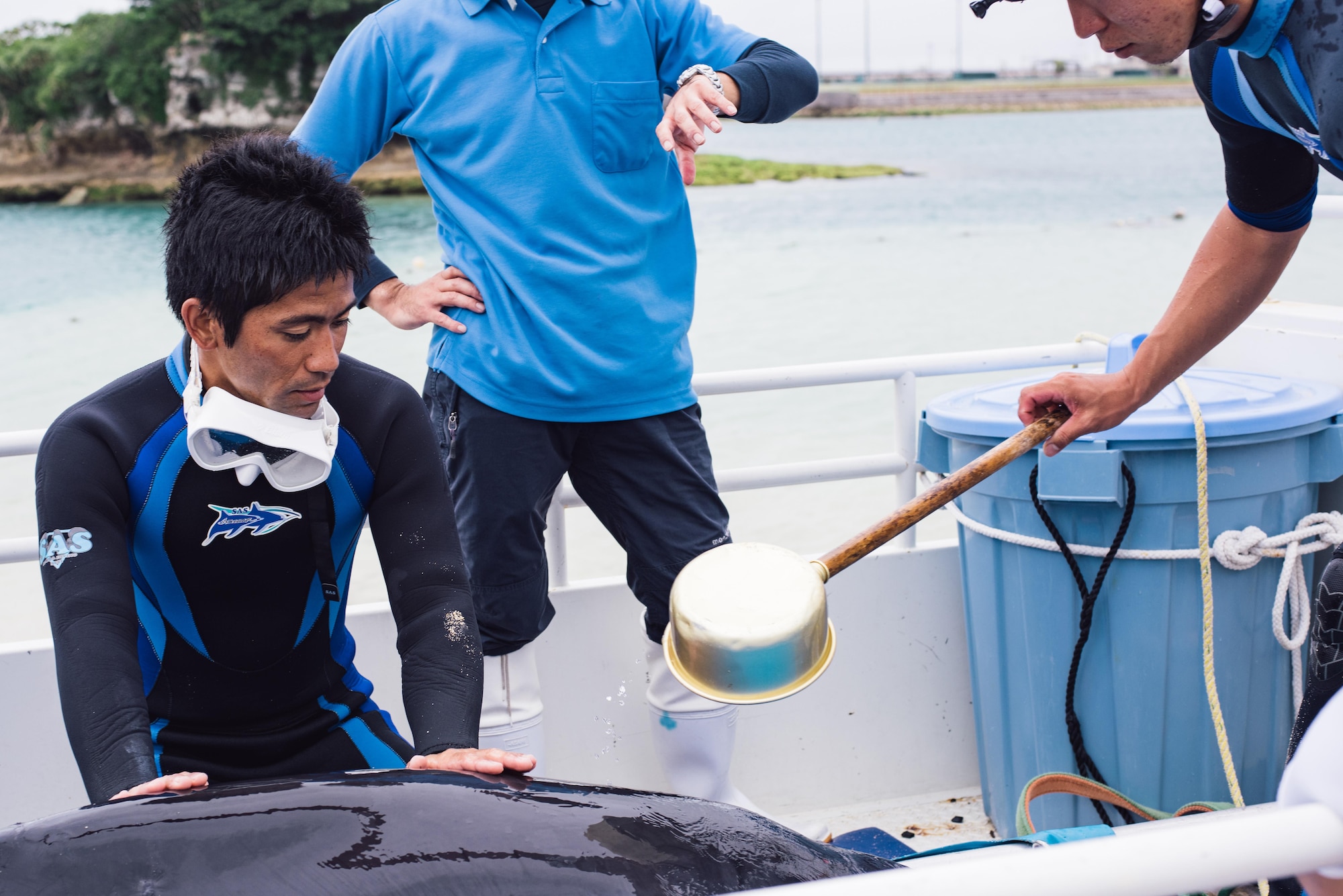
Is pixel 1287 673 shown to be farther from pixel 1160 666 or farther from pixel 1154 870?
pixel 1154 870

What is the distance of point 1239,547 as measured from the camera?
7.77 ft

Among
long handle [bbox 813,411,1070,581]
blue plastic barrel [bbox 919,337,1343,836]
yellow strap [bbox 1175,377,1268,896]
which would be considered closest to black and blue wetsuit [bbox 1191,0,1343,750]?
yellow strap [bbox 1175,377,1268,896]

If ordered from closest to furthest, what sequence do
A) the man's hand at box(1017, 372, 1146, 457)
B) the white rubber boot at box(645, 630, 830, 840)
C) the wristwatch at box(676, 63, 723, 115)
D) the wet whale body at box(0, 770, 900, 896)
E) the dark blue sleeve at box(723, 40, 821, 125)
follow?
1. the wet whale body at box(0, 770, 900, 896)
2. the man's hand at box(1017, 372, 1146, 457)
3. the wristwatch at box(676, 63, 723, 115)
4. the dark blue sleeve at box(723, 40, 821, 125)
5. the white rubber boot at box(645, 630, 830, 840)

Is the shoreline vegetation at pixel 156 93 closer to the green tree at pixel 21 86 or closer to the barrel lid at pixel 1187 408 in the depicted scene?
the green tree at pixel 21 86

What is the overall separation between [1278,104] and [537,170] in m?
1.37

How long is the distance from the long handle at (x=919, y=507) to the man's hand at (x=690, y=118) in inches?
31.9

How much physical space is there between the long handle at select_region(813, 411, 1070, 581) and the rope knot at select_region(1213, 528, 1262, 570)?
0.71 meters

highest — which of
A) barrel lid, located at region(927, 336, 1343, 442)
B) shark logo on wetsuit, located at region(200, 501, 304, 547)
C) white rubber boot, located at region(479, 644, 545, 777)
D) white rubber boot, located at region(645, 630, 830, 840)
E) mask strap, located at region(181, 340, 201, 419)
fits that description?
mask strap, located at region(181, 340, 201, 419)

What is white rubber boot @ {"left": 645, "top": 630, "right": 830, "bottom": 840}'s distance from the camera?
105 inches

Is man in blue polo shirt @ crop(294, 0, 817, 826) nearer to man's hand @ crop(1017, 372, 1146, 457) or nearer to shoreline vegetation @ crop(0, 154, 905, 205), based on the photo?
man's hand @ crop(1017, 372, 1146, 457)

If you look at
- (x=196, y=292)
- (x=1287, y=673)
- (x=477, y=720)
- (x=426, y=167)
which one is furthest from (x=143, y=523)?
(x=1287, y=673)

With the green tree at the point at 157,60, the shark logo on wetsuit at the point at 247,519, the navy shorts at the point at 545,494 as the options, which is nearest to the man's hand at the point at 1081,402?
the navy shorts at the point at 545,494

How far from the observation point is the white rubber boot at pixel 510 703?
100 inches

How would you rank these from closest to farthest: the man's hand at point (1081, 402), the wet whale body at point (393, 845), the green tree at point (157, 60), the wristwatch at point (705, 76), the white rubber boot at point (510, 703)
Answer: the wet whale body at point (393, 845) → the man's hand at point (1081, 402) → the wristwatch at point (705, 76) → the white rubber boot at point (510, 703) → the green tree at point (157, 60)
